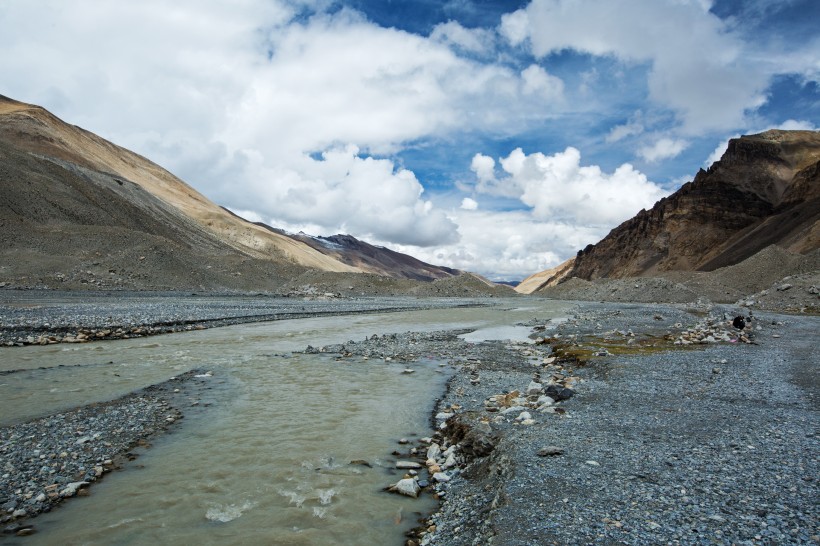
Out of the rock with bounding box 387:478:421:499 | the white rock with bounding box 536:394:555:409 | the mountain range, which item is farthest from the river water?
the mountain range

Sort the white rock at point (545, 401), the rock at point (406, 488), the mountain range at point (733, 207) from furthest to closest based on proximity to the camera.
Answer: the mountain range at point (733, 207) → the white rock at point (545, 401) → the rock at point (406, 488)

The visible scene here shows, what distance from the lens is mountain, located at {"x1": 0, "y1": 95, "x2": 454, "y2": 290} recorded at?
7100 centimetres

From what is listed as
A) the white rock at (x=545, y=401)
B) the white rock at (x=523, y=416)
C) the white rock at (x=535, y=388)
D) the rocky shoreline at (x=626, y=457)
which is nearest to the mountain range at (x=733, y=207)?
the rocky shoreline at (x=626, y=457)

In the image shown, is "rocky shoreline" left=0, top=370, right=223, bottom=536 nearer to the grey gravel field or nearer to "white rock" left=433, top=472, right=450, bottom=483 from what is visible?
"white rock" left=433, top=472, right=450, bottom=483

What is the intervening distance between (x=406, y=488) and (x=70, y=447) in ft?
25.0

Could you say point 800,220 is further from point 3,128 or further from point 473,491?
point 3,128

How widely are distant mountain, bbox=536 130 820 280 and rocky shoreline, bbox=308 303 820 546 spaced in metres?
140

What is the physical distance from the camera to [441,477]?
9.08 metres

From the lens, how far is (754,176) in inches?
6270

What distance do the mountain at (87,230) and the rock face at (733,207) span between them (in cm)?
12590

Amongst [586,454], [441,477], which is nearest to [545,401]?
[586,454]

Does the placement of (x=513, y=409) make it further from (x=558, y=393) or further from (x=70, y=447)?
(x=70, y=447)

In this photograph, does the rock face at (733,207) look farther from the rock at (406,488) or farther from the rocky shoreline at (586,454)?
the rock at (406,488)

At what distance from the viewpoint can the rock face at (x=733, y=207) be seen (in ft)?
446
